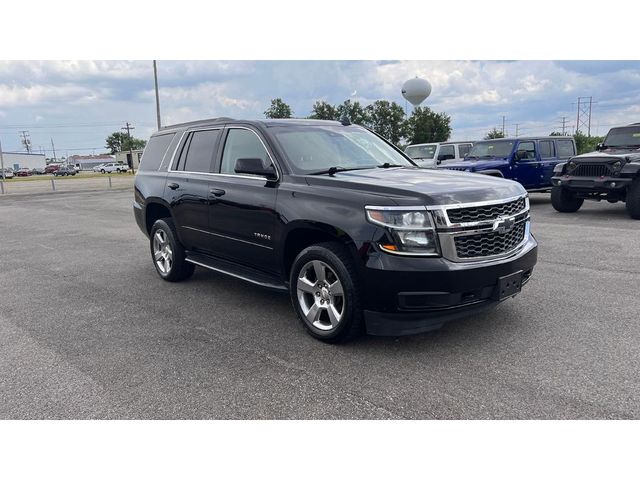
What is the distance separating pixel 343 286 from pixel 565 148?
13475mm

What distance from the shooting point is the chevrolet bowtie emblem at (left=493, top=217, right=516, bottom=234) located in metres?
4.05

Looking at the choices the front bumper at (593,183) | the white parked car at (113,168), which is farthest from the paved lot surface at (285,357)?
the white parked car at (113,168)

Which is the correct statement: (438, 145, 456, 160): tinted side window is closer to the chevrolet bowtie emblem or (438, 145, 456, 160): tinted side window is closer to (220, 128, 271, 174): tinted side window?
(220, 128, 271, 174): tinted side window

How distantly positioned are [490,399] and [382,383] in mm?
707

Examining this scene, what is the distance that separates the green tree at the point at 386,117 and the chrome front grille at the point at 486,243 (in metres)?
56.2

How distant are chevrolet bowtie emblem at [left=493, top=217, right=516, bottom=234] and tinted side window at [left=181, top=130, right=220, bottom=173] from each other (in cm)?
317

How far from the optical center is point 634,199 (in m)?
10.7

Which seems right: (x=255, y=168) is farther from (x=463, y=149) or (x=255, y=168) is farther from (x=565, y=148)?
(x=463, y=149)

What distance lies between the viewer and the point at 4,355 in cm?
433

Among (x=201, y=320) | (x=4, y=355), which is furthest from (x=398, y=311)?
(x=4, y=355)

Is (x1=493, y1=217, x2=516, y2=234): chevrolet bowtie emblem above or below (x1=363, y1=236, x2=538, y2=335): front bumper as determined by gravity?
above

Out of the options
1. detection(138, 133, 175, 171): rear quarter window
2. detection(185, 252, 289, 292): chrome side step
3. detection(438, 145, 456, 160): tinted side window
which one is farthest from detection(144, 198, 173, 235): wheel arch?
detection(438, 145, 456, 160): tinted side window

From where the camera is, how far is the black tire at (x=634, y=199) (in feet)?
35.0
